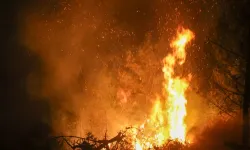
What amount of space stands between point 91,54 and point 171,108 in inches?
176

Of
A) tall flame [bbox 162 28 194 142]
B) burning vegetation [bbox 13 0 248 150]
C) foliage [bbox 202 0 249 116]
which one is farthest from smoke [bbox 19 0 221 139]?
foliage [bbox 202 0 249 116]

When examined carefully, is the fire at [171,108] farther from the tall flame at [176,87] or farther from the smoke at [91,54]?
the smoke at [91,54]

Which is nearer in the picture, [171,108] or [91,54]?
[171,108]

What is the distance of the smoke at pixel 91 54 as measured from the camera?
1388 cm

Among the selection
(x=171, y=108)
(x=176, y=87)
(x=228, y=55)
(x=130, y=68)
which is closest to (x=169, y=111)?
(x=171, y=108)

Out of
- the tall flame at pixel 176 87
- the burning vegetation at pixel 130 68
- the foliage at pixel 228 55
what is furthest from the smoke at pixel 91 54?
the foliage at pixel 228 55

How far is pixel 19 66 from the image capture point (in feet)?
49.8

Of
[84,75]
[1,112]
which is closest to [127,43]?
[84,75]

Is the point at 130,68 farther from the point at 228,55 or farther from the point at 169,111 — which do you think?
the point at 228,55

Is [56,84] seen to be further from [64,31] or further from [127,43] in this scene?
[127,43]

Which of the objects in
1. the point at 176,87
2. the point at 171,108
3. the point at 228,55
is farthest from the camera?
the point at 176,87

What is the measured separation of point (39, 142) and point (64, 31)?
4.92 metres

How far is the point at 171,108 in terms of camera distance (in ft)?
40.4

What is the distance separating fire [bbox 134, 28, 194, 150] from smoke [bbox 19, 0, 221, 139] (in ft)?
2.25
